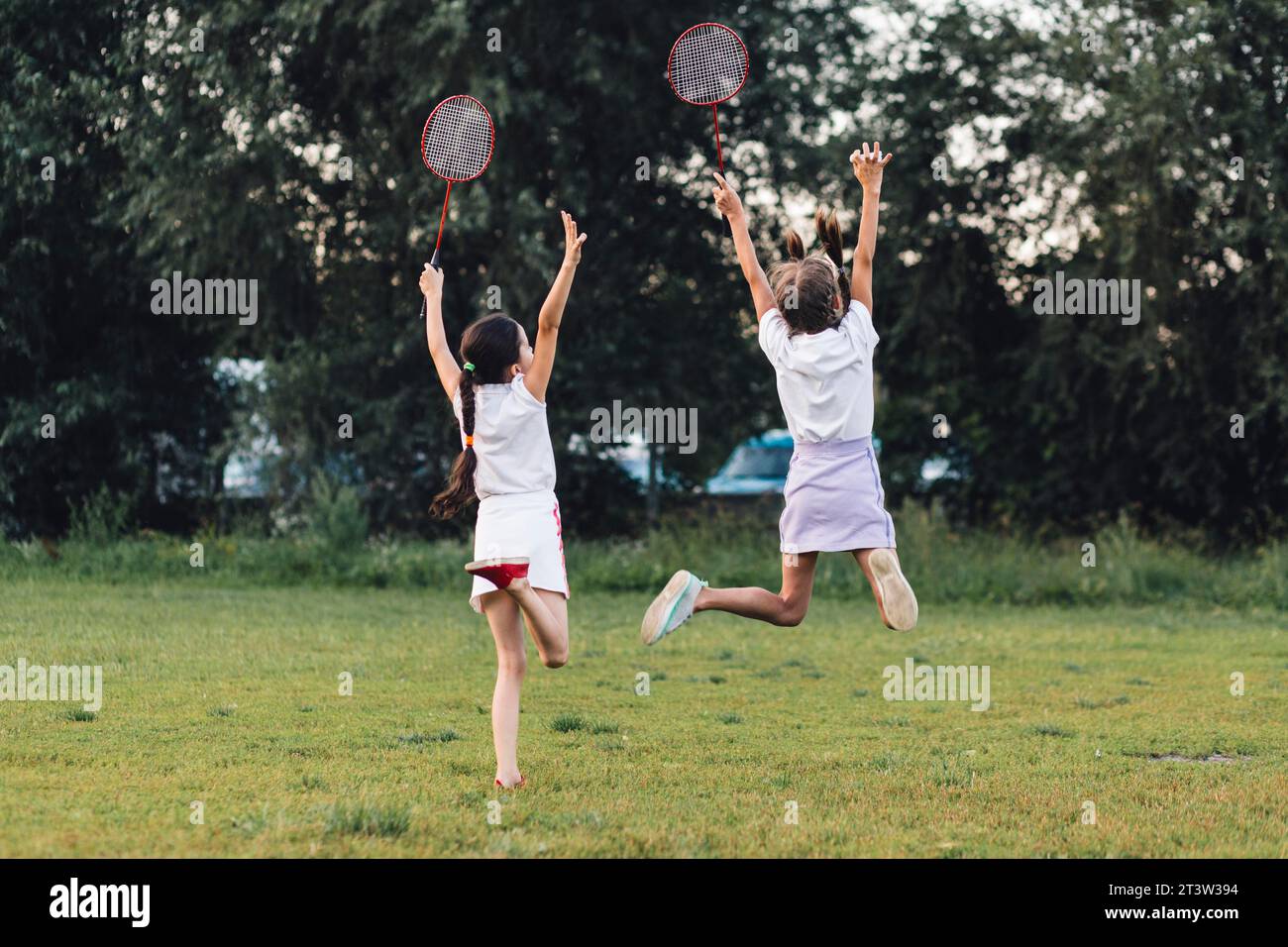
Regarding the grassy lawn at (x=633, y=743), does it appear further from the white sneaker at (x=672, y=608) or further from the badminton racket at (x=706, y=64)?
the badminton racket at (x=706, y=64)

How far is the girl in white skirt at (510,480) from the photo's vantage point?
6.14 m

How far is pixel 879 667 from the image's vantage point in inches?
432

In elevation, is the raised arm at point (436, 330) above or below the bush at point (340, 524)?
above

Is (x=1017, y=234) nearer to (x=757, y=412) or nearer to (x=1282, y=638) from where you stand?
(x=757, y=412)

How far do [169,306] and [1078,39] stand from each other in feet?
39.7

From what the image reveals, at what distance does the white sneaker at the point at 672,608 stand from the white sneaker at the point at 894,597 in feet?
2.70

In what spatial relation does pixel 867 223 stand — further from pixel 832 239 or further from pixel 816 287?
pixel 816 287

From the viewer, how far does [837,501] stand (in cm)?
653

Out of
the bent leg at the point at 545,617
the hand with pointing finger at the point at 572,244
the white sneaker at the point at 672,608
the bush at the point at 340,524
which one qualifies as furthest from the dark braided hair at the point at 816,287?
the bush at the point at 340,524

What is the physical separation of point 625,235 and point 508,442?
13.5m

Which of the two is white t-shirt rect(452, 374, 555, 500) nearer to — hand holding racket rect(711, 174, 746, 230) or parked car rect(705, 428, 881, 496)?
hand holding racket rect(711, 174, 746, 230)

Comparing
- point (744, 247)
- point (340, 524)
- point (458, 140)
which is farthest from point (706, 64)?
point (340, 524)

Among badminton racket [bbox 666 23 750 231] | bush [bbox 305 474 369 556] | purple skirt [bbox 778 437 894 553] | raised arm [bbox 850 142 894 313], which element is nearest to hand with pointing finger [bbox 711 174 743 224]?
raised arm [bbox 850 142 894 313]
